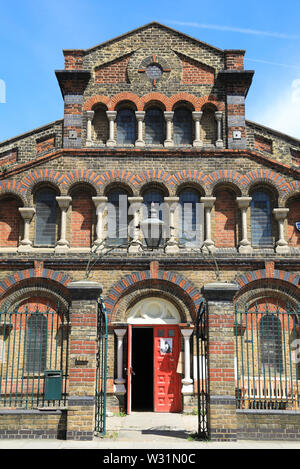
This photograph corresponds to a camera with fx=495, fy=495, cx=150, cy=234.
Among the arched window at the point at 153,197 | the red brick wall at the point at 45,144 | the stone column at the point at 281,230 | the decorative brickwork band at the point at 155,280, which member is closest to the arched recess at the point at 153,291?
the decorative brickwork band at the point at 155,280

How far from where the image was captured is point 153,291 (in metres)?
15.1

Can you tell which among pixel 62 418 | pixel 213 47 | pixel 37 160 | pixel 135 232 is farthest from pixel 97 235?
pixel 213 47

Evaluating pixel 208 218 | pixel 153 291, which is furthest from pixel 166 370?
pixel 208 218

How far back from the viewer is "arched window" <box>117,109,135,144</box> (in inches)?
655

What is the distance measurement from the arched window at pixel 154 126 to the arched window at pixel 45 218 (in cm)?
374

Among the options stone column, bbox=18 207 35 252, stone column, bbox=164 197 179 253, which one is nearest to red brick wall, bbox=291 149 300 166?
stone column, bbox=164 197 179 253

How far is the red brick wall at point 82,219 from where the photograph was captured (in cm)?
1554

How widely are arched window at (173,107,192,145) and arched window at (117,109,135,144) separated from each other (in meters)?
1.44

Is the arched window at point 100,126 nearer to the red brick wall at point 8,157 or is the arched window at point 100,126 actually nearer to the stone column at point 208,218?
the red brick wall at point 8,157

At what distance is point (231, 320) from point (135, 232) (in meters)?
5.88

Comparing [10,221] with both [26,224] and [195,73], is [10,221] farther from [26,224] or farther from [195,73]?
[195,73]

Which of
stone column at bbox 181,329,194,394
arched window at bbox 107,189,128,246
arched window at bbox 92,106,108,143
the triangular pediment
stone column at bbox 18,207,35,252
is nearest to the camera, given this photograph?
stone column at bbox 181,329,194,394

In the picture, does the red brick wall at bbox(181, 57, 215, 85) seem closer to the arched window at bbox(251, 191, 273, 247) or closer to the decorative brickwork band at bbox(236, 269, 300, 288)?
the arched window at bbox(251, 191, 273, 247)

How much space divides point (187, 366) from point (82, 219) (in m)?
5.56
